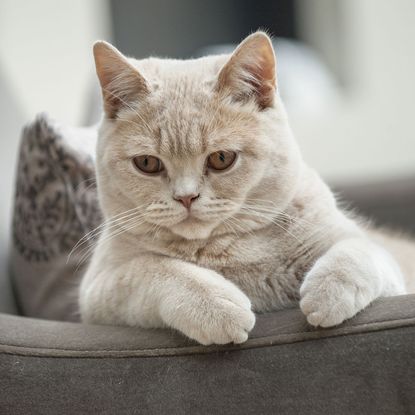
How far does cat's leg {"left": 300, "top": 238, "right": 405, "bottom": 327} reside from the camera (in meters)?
0.97

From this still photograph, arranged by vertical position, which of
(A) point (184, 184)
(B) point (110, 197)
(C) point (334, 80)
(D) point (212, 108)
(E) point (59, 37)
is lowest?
(C) point (334, 80)

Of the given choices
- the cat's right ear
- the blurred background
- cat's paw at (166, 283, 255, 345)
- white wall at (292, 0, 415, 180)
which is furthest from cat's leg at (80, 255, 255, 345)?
white wall at (292, 0, 415, 180)

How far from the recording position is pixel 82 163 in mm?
1583

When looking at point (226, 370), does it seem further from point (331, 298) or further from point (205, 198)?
point (205, 198)

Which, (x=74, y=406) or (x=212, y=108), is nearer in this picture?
(x=74, y=406)

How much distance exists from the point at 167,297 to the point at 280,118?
0.47 meters

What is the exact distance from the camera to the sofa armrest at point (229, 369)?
0.92 meters

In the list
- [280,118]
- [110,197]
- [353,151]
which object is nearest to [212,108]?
[280,118]

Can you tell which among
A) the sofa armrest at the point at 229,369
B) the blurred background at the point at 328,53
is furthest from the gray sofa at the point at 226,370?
the blurred background at the point at 328,53

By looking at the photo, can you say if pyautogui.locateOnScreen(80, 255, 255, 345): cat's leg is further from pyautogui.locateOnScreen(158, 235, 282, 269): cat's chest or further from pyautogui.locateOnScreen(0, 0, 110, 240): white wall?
pyautogui.locateOnScreen(0, 0, 110, 240): white wall

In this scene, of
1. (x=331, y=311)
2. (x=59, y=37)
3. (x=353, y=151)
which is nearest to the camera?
(x=331, y=311)

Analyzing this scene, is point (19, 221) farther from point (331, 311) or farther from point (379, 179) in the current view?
point (379, 179)

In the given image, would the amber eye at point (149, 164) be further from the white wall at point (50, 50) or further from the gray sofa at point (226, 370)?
the white wall at point (50, 50)

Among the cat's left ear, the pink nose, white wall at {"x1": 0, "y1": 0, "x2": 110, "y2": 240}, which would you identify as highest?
the cat's left ear
